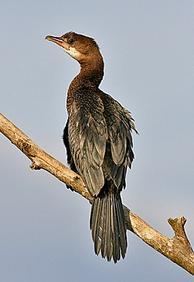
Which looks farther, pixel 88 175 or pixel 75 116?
pixel 75 116

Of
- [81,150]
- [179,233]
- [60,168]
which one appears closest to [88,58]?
[81,150]

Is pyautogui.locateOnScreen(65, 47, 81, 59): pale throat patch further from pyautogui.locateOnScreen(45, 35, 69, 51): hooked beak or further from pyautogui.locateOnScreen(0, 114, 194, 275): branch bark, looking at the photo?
pyautogui.locateOnScreen(0, 114, 194, 275): branch bark

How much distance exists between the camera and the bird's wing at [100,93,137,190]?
8.15 meters

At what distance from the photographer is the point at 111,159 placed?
324 inches

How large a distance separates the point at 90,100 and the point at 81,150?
71 cm

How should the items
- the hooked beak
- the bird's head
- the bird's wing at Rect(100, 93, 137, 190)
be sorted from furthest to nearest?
1. the hooked beak
2. the bird's head
3. the bird's wing at Rect(100, 93, 137, 190)

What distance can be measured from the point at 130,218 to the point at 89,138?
3.35 feet

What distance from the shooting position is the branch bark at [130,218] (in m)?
7.14

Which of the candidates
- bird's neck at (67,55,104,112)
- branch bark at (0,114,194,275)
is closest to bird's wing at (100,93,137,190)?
branch bark at (0,114,194,275)

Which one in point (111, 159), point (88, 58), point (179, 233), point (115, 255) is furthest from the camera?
point (88, 58)

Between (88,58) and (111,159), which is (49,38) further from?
(111,159)

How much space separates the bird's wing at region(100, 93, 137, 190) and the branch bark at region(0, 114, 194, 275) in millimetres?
320

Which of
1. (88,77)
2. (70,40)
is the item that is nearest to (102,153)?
(88,77)

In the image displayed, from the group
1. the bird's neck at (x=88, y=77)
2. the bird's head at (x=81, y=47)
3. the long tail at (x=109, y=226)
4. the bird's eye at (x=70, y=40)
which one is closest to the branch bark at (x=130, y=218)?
the long tail at (x=109, y=226)
